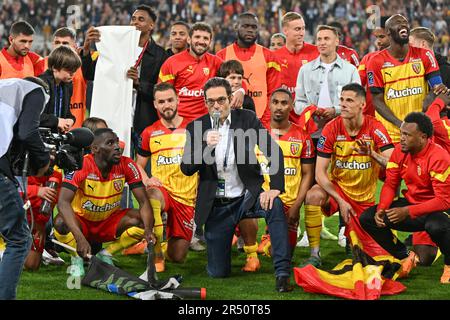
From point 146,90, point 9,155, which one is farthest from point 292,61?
point 9,155

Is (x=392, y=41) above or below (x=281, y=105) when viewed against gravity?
above

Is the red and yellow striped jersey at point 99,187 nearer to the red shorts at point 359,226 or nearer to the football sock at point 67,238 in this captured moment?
the football sock at point 67,238

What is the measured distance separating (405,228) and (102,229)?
2.41 metres

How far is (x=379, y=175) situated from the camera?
7.37 m

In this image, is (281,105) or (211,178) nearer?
(211,178)

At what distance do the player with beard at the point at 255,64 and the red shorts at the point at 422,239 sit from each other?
2.03m

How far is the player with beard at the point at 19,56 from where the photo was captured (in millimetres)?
8055

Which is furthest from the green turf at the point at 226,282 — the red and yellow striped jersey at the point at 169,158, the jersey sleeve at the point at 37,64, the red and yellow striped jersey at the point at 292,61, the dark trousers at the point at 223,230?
the jersey sleeve at the point at 37,64

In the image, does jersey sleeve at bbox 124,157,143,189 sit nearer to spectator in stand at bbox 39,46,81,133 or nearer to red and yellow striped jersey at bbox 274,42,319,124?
spectator in stand at bbox 39,46,81,133

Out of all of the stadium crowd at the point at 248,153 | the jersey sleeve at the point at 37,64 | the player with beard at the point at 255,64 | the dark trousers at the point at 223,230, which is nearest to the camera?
the stadium crowd at the point at 248,153
